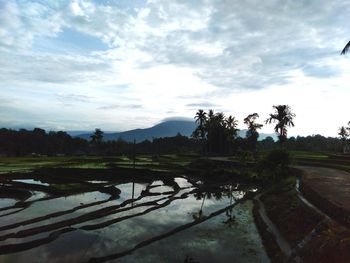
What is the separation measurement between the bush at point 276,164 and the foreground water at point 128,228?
8.02 meters

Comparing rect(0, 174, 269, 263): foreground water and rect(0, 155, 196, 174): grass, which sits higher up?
rect(0, 155, 196, 174): grass

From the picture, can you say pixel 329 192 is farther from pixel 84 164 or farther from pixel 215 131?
pixel 215 131

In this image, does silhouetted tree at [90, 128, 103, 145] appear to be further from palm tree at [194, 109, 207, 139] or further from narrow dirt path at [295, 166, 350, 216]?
narrow dirt path at [295, 166, 350, 216]

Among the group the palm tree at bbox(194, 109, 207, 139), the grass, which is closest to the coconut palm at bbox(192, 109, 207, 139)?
the palm tree at bbox(194, 109, 207, 139)

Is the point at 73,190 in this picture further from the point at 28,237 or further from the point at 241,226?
the point at 241,226

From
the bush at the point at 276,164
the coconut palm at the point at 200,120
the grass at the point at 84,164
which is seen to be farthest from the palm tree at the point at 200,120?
the bush at the point at 276,164

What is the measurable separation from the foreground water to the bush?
8019mm

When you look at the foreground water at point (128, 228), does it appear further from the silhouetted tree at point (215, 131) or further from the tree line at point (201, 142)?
the silhouetted tree at point (215, 131)

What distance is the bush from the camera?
152 ft

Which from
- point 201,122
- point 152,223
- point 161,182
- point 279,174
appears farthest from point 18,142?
point 152,223

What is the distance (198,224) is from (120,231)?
5.80m

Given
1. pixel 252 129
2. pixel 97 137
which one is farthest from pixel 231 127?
pixel 97 137

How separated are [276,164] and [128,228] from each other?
26202 mm

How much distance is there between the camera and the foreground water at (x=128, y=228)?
20.2m
